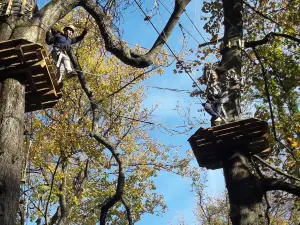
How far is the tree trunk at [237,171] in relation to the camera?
6.09 metres

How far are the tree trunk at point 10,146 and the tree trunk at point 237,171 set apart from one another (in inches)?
139

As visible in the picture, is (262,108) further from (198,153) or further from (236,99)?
(198,153)

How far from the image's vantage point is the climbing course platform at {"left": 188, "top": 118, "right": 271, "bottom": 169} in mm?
6516

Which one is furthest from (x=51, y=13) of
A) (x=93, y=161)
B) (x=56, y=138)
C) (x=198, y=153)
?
(x=93, y=161)

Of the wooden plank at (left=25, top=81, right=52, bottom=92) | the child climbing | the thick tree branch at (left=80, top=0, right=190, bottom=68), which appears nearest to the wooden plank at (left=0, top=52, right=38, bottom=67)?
the wooden plank at (left=25, top=81, right=52, bottom=92)

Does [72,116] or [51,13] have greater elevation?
[72,116]

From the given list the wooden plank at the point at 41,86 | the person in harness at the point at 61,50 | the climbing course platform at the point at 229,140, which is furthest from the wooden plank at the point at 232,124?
the wooden plank at the point at 41,86

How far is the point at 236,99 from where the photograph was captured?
24.7 feet

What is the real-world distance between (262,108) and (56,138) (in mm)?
6358

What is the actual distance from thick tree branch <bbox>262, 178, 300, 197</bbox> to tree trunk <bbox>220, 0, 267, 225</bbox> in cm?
12

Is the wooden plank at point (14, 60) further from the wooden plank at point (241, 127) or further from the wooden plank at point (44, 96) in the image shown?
the wooden plank at point (241, 127)

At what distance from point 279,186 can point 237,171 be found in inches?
28.3

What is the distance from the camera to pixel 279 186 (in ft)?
20.5

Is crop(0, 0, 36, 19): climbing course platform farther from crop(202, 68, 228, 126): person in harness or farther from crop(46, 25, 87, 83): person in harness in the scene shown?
crop(202, 68, 228, 126): person in harness
